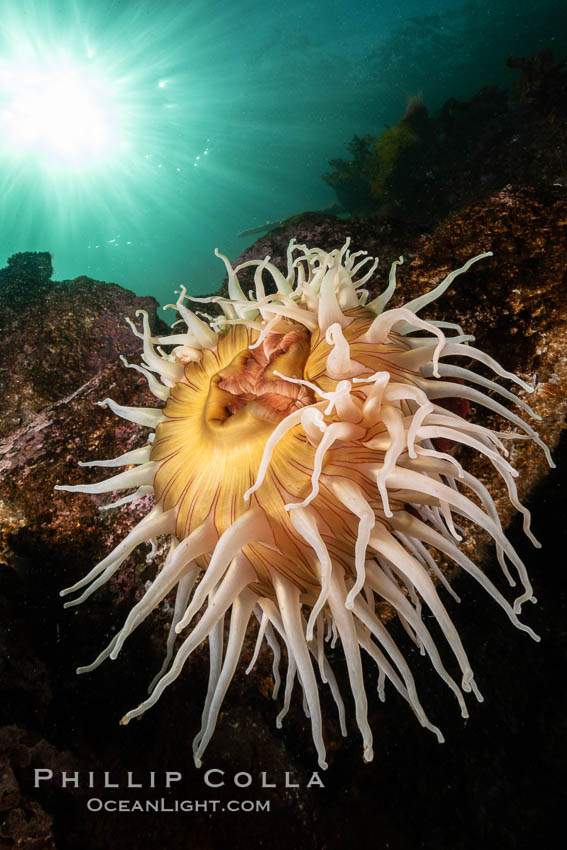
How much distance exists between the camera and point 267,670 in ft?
8.91

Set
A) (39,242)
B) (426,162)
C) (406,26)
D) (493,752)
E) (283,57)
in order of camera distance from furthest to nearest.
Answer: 1. (39,242)
2. (283,57)
3. (406,26)
4. (426,162)
5. (493,752)

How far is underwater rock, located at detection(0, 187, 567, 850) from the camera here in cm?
224

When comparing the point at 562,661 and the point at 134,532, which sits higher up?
the point at 134,532

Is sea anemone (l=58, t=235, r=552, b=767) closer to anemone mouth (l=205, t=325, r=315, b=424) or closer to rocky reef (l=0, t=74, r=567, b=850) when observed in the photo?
anemone mouth (l=205, t=325, r=315, b=424)

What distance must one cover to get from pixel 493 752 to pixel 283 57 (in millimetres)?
75109

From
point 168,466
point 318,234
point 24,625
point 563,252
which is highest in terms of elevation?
point 318,234

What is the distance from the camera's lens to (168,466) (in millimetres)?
1943

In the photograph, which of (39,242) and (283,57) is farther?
(39,242)

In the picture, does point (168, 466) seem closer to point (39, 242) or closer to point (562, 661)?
point (562, 661)

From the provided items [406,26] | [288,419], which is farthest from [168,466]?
[406,26]

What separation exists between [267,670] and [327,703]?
46 cm

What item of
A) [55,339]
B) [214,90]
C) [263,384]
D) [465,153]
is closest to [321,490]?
[263,384]

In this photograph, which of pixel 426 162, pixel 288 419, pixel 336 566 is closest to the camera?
pixel 288 419

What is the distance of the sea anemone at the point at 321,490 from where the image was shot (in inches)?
60.5
